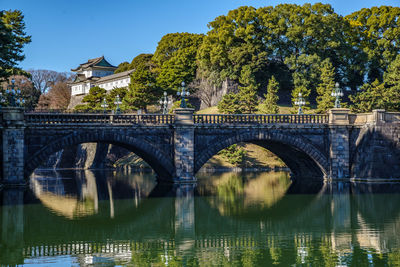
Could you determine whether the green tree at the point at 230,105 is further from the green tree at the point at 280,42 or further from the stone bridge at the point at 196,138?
the stone bridge at the point at 196,138

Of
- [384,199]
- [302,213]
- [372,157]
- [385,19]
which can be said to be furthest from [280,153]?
[385,19]

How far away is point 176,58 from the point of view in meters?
72.8

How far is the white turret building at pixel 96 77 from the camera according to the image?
92062mm

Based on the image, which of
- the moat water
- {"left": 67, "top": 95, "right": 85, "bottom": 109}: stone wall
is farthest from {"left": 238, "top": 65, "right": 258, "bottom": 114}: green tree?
{"left": 67, "top": 95, "right": 85, "bottom": 109}: stone wall

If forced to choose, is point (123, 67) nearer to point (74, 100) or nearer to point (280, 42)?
point (74, 100)

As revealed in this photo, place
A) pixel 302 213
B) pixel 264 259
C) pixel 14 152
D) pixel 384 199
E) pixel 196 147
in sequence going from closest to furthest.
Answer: pixel 264 259, pixel 302 213, pixel 384 199, pixel 14 152, pixel 196 147

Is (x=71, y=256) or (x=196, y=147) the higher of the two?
(x=196, y=147)

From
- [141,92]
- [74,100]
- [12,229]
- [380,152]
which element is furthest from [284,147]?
[74,100]

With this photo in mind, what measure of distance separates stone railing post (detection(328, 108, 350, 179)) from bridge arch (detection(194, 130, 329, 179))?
Result: 579 millimetres

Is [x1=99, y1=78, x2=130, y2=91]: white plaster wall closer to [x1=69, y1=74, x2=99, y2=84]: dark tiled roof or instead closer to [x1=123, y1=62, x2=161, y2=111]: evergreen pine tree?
[x1=69, y1=74, x2=99, y2=84]: dark tiled roof

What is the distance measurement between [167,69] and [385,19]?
30813 mm

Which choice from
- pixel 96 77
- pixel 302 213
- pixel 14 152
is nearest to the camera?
pixel 302 213

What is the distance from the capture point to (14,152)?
3014 cm

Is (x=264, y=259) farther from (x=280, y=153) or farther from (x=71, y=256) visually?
(x=280, y=153)
